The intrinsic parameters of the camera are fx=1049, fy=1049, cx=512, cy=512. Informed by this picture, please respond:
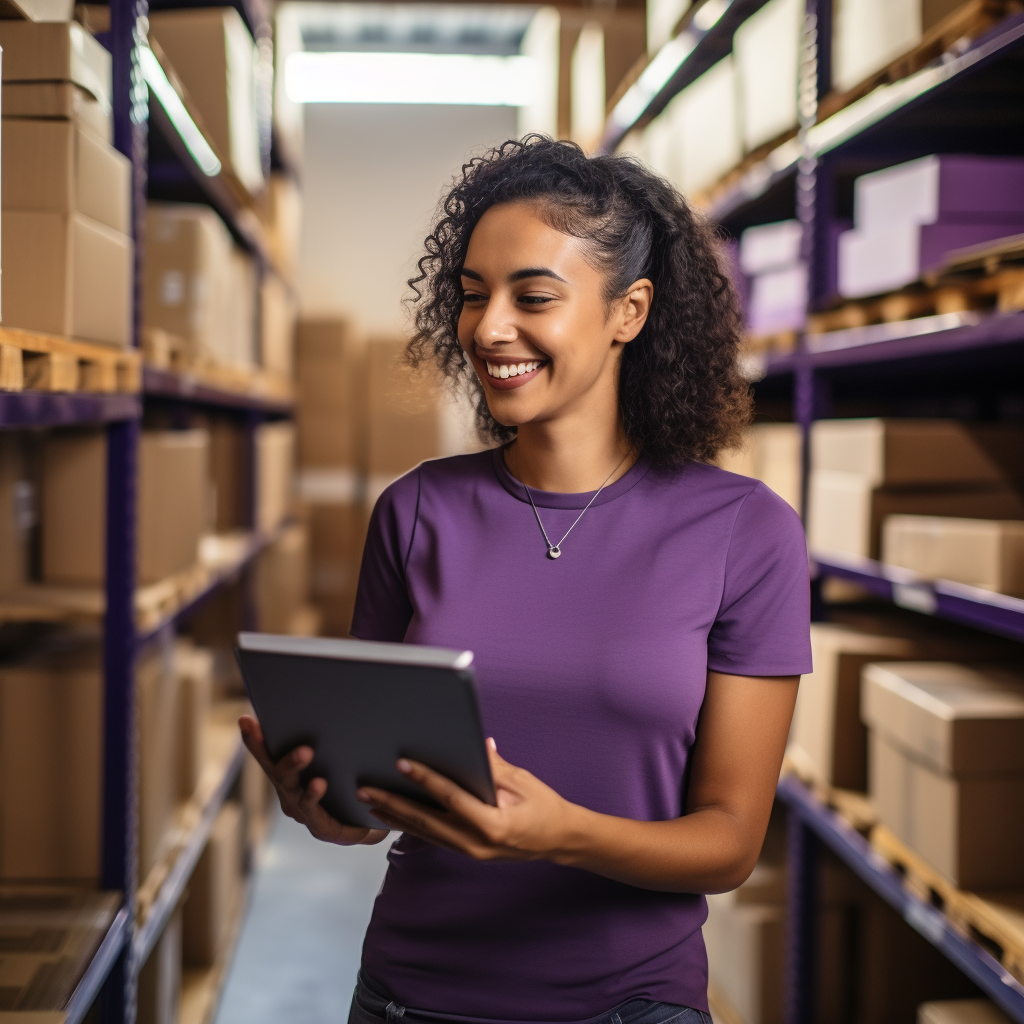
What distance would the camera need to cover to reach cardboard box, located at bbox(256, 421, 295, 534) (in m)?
4.72

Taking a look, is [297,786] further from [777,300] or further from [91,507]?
[777,300]

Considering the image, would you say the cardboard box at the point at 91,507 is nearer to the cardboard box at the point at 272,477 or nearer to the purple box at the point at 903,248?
the purple box at the point at 903,248

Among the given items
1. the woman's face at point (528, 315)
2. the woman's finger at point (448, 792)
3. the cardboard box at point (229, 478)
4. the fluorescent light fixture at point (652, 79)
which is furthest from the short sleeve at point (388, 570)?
the cardboard box at point (229, 478)

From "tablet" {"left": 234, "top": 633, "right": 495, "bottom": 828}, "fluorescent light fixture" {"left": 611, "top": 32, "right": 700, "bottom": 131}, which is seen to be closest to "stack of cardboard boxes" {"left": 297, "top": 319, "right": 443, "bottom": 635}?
"fluorescent light fixture" {"left": 611, "top": 32, "right": 700, "bottom": 131}

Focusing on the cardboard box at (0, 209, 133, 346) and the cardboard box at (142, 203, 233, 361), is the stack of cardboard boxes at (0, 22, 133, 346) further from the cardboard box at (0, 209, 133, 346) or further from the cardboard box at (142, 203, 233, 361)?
the cardboard box at (142, 203, 233, 361)

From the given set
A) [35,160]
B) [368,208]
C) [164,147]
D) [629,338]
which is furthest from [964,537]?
[368,208]

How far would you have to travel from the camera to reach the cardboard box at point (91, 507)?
247 centimetres

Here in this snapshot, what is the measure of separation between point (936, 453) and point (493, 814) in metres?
1.76

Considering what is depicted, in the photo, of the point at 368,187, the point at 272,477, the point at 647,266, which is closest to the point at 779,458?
the point at 647,266

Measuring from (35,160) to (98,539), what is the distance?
3.37ft

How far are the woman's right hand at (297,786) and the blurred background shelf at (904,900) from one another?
3.91 feet

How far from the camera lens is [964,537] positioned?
83.8 inches

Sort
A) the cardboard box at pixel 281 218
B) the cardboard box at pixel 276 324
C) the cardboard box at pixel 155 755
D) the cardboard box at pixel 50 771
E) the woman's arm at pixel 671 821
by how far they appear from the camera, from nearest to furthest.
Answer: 1. the woman's arm at pixel 671 821
2. the cardboard box at pixel 50 771
3. the cardboard box at pixel 155 755
4. the cardboard box at pixel 276 324
5. the cardboard box at pixel 281 218

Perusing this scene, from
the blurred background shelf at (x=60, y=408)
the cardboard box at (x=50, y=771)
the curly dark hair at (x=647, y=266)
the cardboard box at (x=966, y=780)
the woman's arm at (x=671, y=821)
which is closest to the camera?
the woman's arm at (x=671, y=821)
